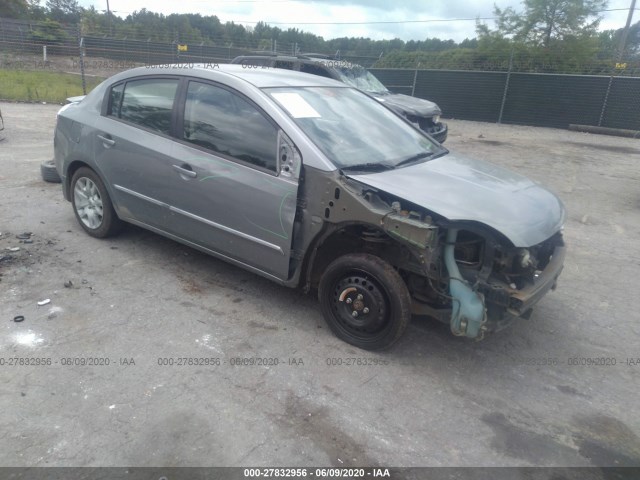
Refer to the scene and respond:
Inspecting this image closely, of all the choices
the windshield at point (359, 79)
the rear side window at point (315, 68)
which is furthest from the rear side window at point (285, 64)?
the windshield at point (359, 79)

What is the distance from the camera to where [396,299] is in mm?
3166

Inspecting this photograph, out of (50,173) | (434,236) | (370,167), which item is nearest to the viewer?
(434,236)

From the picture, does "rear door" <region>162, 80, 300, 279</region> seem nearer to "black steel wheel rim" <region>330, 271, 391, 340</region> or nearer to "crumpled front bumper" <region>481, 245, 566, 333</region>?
"black steel wheel rim" <region>330, 271, 391, 340</region>

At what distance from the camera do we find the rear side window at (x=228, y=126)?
11.7 feet

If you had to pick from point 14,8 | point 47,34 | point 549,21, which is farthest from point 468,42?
point 14,8

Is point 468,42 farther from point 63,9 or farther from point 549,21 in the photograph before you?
point 63,9

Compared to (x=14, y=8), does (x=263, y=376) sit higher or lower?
lower

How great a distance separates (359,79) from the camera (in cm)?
1113

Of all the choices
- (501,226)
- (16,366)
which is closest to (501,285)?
(501,226)

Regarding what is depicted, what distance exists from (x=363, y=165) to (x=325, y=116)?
60 centimetres

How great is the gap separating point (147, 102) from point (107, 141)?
21.8 inches

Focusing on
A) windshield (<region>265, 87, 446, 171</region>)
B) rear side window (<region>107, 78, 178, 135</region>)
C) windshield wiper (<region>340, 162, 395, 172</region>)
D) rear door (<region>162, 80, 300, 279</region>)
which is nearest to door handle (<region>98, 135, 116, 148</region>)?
rear side window (<region>107, 78, 178, 135</region>)

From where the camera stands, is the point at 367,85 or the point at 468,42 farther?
the point at 468,42

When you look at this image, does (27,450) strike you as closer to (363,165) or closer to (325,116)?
(363,165)
